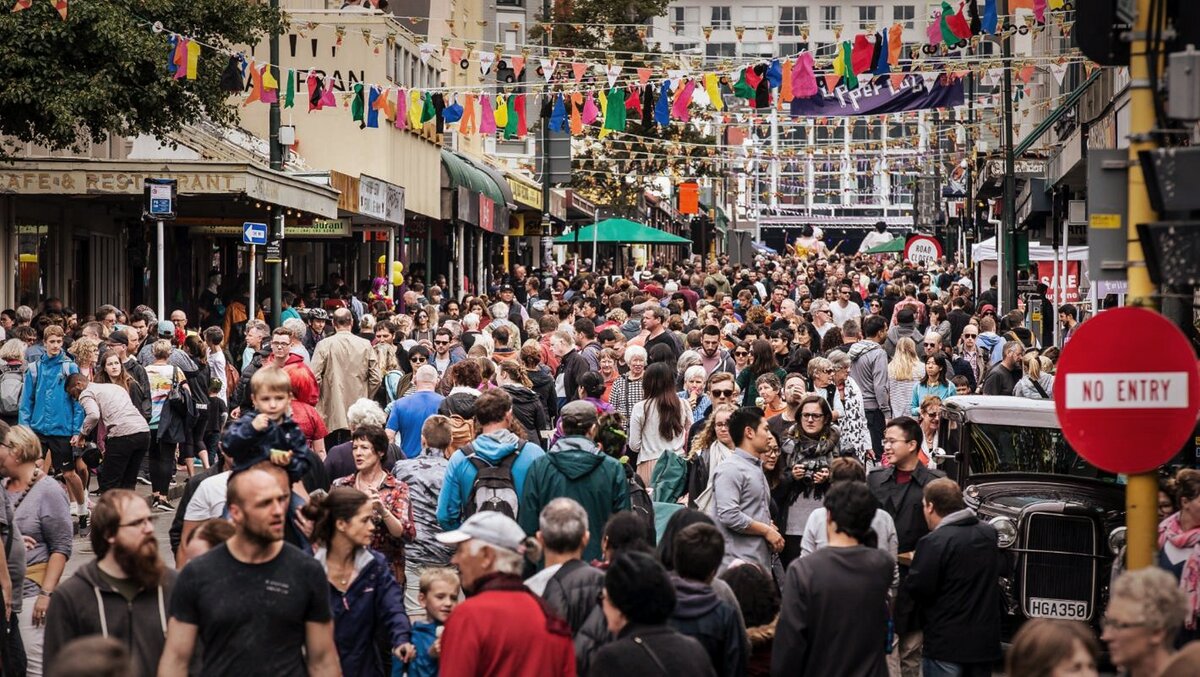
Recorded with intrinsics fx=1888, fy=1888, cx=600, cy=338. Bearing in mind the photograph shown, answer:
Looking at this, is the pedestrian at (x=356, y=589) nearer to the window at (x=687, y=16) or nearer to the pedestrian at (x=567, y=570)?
the pedestrian at (x=567, y=570)

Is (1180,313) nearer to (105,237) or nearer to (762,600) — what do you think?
(762,600)

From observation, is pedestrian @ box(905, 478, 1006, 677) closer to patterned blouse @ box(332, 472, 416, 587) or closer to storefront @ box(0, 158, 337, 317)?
patterned blouse @ box(332, 472, 416, 587)

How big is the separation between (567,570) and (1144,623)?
243 centimetres

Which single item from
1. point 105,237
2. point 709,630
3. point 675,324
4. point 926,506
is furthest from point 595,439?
point 105,237

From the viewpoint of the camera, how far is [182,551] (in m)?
8.36

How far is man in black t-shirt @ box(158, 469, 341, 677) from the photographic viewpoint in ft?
21.8

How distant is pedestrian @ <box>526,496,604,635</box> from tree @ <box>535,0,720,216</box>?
1935 inches

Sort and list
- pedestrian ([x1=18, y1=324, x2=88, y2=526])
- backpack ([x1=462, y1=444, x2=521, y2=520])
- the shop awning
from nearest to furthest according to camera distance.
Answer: backpack ([x1=462, y1=444, x2=521, y2=520]), pedestrian ([x1=18, y1=324, x2=88, y2=526]), the shop awning

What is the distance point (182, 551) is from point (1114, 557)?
559 cm

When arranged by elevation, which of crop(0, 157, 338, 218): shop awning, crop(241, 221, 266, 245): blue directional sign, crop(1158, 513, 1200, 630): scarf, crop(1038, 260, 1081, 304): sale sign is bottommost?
crop(1158, 513, 1200, 630): scarf

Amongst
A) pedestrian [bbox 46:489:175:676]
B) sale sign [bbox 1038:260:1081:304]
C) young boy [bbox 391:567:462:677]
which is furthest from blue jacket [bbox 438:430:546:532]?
sale sign [bbox 1038:260:1081:304]

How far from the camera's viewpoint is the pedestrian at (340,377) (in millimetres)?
16141

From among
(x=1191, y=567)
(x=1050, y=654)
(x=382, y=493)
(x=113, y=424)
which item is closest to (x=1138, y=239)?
(x=1050, y=654)

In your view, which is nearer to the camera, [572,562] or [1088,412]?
[1088,412]
